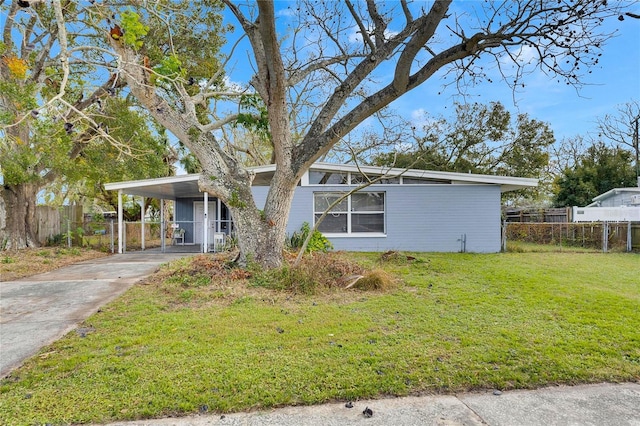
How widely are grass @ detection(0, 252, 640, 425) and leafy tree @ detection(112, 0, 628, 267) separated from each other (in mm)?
2278

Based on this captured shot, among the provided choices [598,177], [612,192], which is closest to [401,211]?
[612,192]

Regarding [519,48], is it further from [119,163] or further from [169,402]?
[119,163]

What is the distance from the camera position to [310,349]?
3.35 meters

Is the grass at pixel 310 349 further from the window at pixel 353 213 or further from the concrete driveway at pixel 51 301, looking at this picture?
the window at pixel 353 213

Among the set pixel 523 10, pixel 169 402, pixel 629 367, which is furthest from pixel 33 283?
pixel 523 10

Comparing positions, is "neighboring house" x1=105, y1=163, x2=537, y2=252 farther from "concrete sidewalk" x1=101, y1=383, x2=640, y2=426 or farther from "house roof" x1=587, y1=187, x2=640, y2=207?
"house roof" x1=587, y1=187, x2=640, y2=207

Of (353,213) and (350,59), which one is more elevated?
(350,59)

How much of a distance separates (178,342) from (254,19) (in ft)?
23.1

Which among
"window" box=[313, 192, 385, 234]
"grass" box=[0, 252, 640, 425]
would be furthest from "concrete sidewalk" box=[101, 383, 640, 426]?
"window" box=[313, 192, 385, 234]

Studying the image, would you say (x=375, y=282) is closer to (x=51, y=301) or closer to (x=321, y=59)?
(x=51, y=301)

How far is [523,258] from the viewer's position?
1023 cm

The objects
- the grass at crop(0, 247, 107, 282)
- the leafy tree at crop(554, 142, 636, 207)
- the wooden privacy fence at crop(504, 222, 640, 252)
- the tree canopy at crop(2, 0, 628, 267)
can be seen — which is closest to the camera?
the tree canopy at crop(2, 0, 628, 267)

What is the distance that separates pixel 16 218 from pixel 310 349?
518 inches

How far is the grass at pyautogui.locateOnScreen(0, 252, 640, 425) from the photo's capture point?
255 cm
